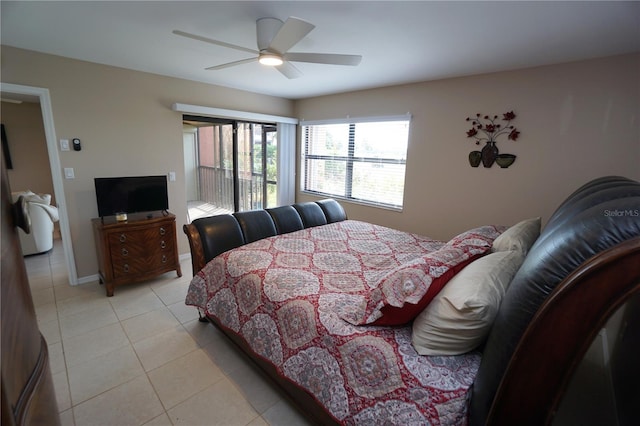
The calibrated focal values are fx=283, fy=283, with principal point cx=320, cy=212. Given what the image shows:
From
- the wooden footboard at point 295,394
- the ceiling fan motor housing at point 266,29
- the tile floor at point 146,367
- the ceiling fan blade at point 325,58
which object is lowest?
the tile floor at point 146,367

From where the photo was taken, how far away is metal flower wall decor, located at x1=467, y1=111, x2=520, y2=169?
113 inches

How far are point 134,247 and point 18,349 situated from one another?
2.68 m

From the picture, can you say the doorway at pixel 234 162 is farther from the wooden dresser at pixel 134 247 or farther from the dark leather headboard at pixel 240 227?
the dark leather headboard at pixel 240 227

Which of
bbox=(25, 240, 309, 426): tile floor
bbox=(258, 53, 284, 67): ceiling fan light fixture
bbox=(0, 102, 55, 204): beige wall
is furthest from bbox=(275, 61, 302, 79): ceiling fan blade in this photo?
bbox=(0, 102, 55, 204): beige wall

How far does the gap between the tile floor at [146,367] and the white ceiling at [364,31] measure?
2360 mm

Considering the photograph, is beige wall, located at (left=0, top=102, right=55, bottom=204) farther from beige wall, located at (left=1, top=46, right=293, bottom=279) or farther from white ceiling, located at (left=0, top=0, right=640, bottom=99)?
white ceiling, located at (left=0, top=0, right=640, bottom=99)

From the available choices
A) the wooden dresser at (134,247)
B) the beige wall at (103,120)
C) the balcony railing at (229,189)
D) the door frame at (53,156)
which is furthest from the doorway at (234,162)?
the door frame at (53,156)

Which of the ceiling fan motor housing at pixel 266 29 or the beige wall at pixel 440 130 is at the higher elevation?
the ceiling fan motor housing at pixel 266 29

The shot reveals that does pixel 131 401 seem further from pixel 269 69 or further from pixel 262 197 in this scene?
pixel 262 197

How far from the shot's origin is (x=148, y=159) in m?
3.47

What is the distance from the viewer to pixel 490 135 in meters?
2.99

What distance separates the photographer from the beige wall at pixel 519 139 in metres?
2.38

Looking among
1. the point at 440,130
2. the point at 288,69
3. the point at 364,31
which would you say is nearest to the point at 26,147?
the point at 288,69

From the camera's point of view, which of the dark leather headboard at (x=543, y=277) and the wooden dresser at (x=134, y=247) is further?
the wooden dresser at (x=134, y=247)
